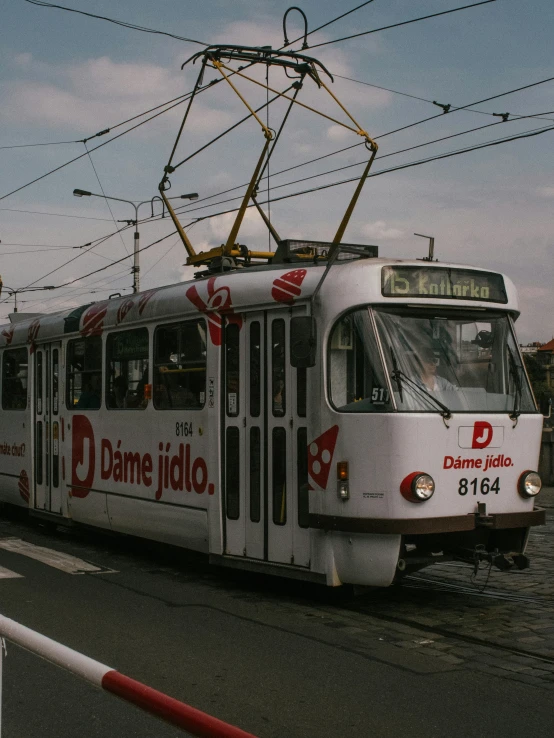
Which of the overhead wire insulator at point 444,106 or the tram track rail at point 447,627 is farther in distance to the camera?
the overhead wire insulator at point 444,106

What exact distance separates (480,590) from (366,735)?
4247 millimetres

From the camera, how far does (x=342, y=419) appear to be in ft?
25.3

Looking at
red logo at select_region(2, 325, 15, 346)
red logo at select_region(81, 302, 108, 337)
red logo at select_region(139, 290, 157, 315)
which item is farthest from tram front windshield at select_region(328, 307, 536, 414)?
red logo at select_region(2, 325, 15, 346)

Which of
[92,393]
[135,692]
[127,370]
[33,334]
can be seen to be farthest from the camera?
[33,334]

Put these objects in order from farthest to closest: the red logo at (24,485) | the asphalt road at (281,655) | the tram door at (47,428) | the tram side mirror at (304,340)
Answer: the red logo at (24,485) → the tram door at (47,428) → the tram side mirror at (304,340) → the asphalt road at (281,655)

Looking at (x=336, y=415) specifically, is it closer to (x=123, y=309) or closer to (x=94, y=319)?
(x=123, y=309)

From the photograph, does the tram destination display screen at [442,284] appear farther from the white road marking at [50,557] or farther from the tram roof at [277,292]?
the white road marking at [50,557]

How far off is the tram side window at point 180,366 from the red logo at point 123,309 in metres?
0.77

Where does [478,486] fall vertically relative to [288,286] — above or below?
below

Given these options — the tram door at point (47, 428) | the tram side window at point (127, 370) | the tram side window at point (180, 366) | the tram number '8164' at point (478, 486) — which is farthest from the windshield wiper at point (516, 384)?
the tram door at point (47, 428)

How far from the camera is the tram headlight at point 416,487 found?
24.3 feet

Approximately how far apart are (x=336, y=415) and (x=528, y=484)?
5.50 ft

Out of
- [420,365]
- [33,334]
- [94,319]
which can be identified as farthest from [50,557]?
[420,365]

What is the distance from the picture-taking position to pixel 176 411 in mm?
9688
